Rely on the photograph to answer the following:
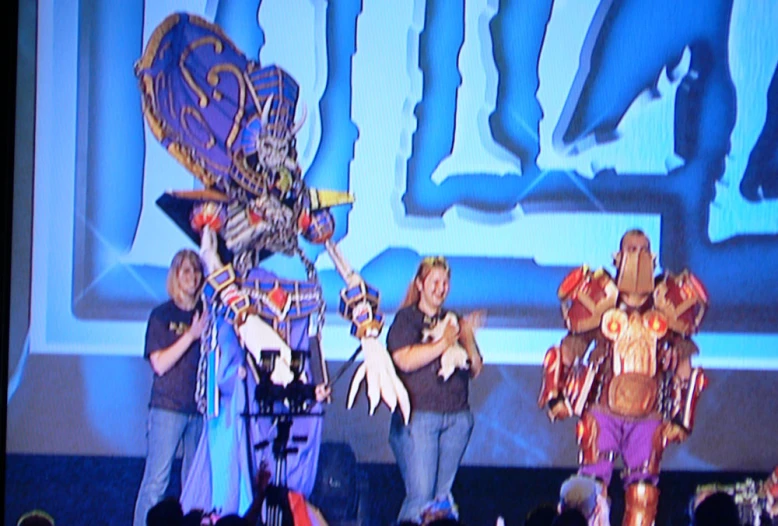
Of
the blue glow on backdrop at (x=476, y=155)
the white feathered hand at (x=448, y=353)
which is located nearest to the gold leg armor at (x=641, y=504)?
the blue glow on backdrop at (x=476, y=155)

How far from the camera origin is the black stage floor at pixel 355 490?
99.5 inches

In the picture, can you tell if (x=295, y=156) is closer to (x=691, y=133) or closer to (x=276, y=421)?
(x=276, y=421)

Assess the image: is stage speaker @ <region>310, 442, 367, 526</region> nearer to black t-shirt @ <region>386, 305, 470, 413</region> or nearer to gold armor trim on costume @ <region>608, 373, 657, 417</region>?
black t-shirt @ <region>386, 305, 470, 413</region>

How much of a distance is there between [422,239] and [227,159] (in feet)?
1.27

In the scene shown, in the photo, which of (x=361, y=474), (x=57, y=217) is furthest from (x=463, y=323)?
(x=57, y=217)

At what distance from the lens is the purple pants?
8.30 feet

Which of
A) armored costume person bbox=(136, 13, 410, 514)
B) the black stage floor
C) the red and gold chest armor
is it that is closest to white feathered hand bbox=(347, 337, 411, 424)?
armored costume person bbox=(136, 13, 410, 514)

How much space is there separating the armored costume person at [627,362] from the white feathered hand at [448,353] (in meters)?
0.15

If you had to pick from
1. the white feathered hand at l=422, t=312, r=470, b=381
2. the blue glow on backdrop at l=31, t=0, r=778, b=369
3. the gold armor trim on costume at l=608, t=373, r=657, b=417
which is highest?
the blue glow on backdrop at l=31, t=0, r=778, b=369

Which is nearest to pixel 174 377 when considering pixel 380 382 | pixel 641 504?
pixel 380 382

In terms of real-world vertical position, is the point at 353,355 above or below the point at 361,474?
above

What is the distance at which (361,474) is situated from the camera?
2525 mm

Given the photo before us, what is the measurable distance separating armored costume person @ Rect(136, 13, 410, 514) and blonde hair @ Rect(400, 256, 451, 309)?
0.20 ft

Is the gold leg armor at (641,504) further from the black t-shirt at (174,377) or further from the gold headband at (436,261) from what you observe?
the black t-shirt at (174,377)
